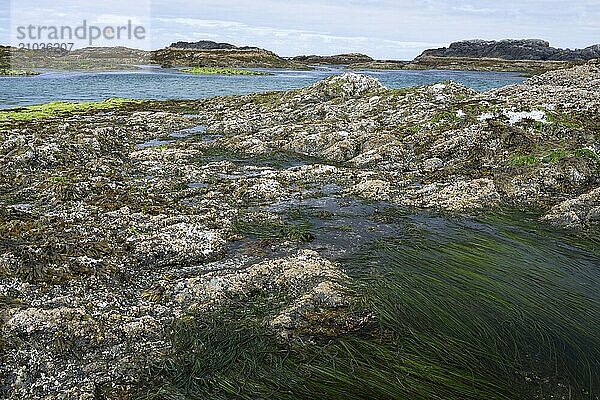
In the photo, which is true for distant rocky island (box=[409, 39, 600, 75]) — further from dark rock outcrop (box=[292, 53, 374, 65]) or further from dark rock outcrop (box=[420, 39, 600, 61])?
dark rock outcrop (box=[292, 53, 374, 65])

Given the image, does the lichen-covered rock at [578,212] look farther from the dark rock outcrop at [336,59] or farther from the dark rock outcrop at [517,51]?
the dark rock outcrop at [336,59]

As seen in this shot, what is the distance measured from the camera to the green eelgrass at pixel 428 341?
608cm

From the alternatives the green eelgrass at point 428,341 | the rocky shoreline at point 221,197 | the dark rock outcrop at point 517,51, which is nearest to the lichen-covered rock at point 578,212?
the rocky shoreline at point 221,197

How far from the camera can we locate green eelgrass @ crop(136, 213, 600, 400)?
19.9ft

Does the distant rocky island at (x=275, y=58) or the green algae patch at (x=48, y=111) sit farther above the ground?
the distant rocky island at (x=275, y=58)

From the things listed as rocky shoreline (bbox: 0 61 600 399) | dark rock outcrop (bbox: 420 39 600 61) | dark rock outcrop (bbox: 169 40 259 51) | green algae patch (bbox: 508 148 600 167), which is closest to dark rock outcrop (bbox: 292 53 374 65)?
dark rock outcrop (bbox: 169 40 259 51)

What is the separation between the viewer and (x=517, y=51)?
142m

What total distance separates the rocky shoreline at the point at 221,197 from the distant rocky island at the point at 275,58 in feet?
309

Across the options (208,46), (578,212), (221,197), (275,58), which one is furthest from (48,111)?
(208,46)

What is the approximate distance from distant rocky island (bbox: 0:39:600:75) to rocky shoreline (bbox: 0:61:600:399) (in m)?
94.2

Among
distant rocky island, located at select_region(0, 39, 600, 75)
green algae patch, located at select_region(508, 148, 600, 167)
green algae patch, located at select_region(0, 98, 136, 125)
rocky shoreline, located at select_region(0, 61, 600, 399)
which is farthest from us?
distant rocky island, located at select_region(0, 39, 600, 75)

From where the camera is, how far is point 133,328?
23.6 feet

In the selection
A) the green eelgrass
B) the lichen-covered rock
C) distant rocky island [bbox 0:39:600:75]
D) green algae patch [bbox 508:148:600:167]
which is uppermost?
distant rocky island [bbox 0:39:600:75]

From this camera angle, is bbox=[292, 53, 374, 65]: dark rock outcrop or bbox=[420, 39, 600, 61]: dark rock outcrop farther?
bbox=[292, 53, 374, 65]: dark rock outcrop
